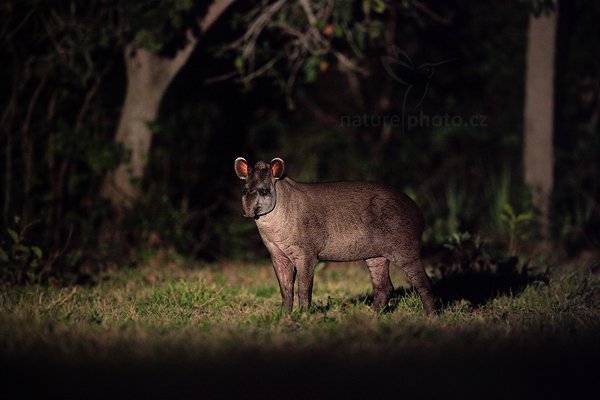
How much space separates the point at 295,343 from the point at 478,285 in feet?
11.5

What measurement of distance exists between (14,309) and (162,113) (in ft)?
22.7

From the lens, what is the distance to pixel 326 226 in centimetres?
796

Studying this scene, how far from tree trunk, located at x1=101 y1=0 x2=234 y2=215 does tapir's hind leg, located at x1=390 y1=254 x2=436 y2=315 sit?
5.81 metres

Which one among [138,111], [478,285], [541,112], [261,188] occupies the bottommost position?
[478,285]

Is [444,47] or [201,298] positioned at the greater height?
[444,47]

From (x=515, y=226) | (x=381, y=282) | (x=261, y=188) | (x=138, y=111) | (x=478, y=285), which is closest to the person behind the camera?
(x=261, y=188)

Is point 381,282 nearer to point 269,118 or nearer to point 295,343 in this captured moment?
point 295,343

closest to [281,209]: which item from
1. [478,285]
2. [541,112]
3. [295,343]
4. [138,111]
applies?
[295,343]

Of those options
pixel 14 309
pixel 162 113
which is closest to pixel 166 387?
pixel 14 309

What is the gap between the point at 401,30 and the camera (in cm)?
1767

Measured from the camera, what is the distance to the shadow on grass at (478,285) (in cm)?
890

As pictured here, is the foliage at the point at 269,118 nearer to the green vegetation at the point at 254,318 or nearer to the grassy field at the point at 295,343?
the green vegetation at the point at 254,318

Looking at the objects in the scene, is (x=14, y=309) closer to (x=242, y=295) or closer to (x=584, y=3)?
(x=242, y=295)

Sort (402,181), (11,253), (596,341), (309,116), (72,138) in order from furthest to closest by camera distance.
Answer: (309,116) < (402,181) < (72,138) < (11,253) < (596,341)
